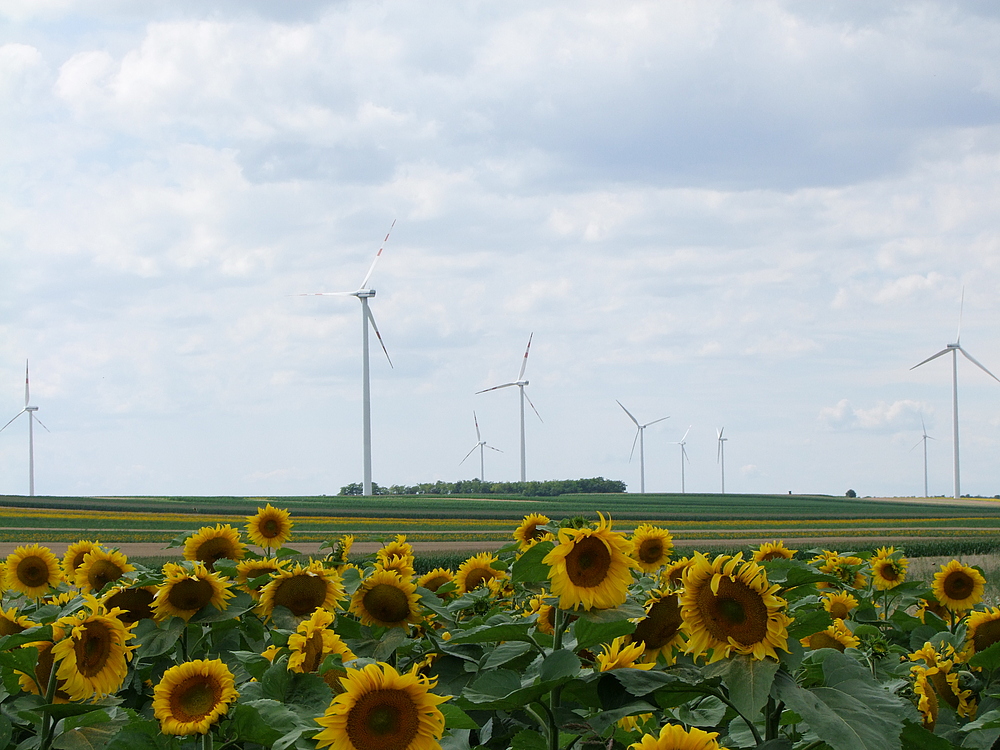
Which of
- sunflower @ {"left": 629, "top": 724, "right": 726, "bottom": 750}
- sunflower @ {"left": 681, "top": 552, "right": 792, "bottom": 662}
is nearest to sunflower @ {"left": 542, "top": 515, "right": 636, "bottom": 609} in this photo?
sunflower @ {"left": 681, "top": 552, "right": 792, "bottom": 662}

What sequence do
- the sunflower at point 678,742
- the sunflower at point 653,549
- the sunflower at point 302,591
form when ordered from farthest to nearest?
the sunflower at point 653,549
the sunflower at point 302,591
the sunflower at point 678,742

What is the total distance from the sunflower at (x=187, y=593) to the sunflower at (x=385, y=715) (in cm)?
173

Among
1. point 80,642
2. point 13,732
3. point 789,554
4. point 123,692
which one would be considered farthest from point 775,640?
point 789,554

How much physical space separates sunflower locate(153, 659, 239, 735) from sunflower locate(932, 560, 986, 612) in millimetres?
4261

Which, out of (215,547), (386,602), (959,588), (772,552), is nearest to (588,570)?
(386,602)

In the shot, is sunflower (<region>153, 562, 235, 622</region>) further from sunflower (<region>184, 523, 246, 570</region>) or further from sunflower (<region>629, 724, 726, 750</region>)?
sunflower (<region>629, 724, 726, 750</region>)

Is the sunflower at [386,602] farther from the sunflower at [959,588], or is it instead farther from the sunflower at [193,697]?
the sunflower at [959,588]

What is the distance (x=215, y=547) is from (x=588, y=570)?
281 centimetres

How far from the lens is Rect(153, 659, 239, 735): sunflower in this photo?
2822mm

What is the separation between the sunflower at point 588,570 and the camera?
2.80 metres

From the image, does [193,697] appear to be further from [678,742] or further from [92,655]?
[678,742]

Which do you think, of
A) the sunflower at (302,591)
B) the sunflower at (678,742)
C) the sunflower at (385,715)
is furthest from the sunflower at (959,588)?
the sunflower at (385,715)

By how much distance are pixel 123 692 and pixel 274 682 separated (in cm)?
142

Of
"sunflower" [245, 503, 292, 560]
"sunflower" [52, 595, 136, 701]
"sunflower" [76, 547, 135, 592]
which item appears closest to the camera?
"sunflower" [52, 595, 136, 701]
